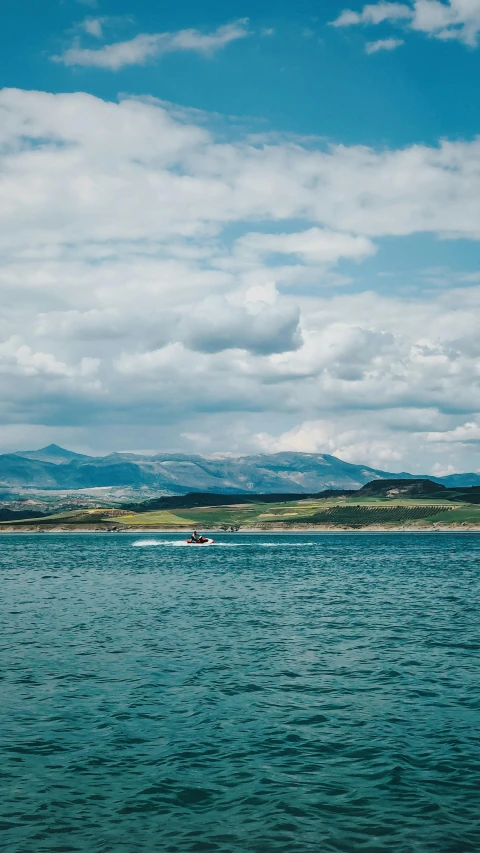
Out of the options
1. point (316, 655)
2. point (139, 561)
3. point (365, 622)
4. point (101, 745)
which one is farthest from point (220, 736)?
point (139, 561)

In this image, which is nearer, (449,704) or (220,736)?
(220,736)

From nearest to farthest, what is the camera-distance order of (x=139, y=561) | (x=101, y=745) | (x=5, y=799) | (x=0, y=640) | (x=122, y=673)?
(x=5, y=799)
(x=101, y=745)
(x=122, y=673)
(x=0, y=640)
(x=139, y=561)

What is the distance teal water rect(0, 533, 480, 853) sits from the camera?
21.8 metres

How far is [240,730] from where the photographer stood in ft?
102

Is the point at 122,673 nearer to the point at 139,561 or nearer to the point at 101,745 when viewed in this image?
the point at 101,745

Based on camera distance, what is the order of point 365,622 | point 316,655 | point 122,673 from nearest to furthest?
1. point 122,673
2. point 316,655
3. point 365,622

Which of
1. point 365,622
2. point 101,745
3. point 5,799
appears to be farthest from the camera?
point 365,622

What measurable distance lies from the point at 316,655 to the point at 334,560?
349 feet

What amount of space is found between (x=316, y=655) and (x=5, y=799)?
25591 mm

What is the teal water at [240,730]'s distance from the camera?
21.8 metres

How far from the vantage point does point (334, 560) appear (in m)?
151

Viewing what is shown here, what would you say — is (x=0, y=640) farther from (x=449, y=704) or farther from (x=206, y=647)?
(x=449, y=704)

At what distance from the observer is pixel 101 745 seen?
29359 mm

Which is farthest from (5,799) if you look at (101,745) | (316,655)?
(316,655)
